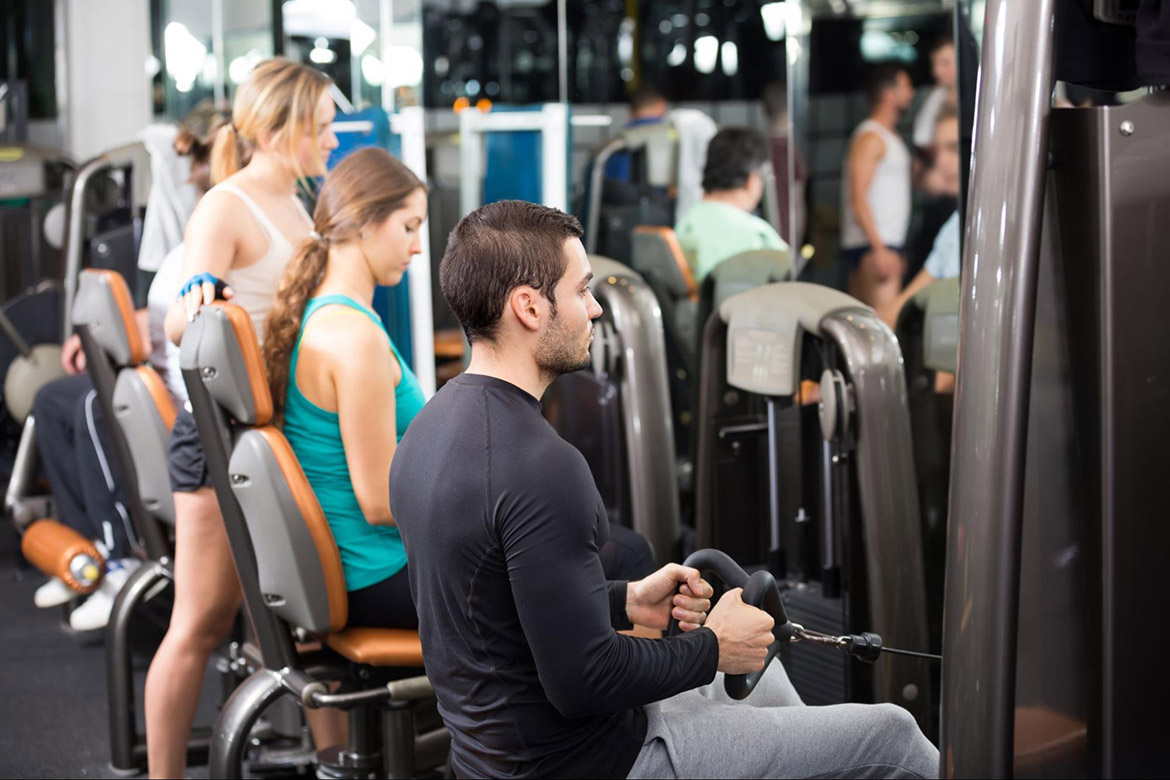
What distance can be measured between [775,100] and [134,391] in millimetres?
4172

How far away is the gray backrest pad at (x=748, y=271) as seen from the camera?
3875mm

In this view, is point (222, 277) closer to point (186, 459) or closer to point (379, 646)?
point (186, 459)

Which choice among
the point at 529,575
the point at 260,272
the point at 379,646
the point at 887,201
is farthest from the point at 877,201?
the point at 529,575

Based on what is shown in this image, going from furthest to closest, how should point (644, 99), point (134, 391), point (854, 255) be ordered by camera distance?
point (644, 99), point (854, 255), point (134, 391)

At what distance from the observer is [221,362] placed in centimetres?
242

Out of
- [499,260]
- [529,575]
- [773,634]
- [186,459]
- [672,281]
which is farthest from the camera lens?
[672,281]

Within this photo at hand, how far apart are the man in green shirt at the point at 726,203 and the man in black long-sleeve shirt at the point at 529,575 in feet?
8.97

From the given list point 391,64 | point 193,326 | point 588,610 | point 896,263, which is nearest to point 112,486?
point 391,64

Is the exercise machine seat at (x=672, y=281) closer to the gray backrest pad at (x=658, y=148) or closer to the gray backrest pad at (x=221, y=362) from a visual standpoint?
the gray backrest pad at (x=658, y=148)

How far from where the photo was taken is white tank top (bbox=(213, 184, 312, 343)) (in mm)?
2945

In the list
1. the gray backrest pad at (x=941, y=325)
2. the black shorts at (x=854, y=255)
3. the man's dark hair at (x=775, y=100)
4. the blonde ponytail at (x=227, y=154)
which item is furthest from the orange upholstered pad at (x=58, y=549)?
the man's dark hair at (x=775, y=100)

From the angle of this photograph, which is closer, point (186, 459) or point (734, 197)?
point (186, 459)

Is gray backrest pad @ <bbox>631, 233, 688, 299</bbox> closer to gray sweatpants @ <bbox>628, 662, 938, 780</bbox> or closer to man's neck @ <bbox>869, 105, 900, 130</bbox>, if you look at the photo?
man's neck @ <bbox>869, 105, 900, 130</bbox>

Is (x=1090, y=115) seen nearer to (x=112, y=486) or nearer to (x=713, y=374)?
(x=713, y=374)
